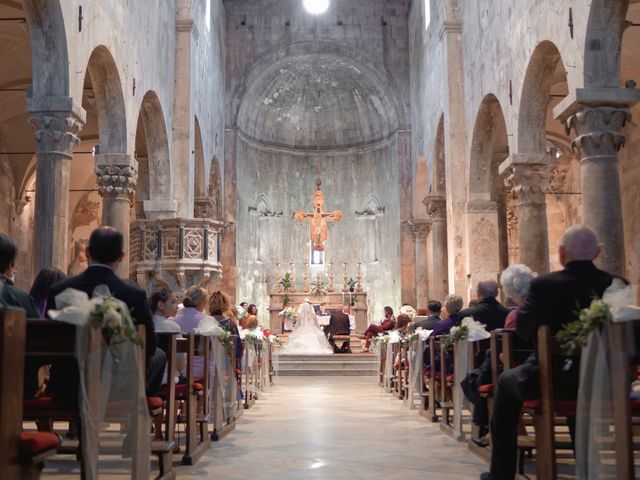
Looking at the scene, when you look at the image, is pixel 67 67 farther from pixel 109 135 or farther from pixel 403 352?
pixel 403 352

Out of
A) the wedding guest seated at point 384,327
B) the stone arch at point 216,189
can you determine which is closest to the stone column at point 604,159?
the wedding guest seated at point 384,327

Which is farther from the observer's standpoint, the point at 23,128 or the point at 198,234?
the point at 23,128

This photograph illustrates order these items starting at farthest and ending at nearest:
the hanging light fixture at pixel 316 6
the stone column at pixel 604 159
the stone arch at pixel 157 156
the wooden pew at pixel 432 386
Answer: the hanging light fixture at pixel 316 6 < the stone arch at pixel 157 156 < the stone column at pixel 604 159 < the wooden pew at pixel 432 386

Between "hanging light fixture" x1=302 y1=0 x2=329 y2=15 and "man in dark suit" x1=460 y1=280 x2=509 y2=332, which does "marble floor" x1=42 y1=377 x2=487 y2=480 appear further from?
"hanging light fixture" x1=302 y1=0 x2=329 y2=15

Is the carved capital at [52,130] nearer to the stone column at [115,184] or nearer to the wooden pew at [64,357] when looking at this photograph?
the stone column at [115,184]

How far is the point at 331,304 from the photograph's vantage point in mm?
25781

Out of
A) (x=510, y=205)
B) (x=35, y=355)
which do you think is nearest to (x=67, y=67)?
(x=35, y=355)

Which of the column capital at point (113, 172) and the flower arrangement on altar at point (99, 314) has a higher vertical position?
the column capital at point (113, 172)

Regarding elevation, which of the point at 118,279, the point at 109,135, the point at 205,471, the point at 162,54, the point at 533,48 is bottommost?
the point at 205,471

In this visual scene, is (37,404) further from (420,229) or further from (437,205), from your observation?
(420,229)

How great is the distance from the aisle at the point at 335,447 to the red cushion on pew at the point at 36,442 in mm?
2511

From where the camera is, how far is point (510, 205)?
20031 mm

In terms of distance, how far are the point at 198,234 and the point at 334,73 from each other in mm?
13354

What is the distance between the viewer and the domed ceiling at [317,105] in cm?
2581
